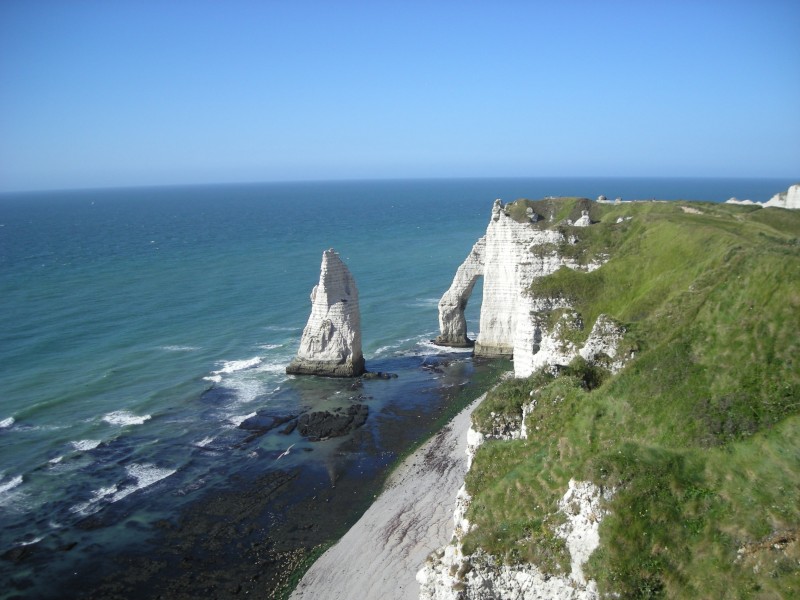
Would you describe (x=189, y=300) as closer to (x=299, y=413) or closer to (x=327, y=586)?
(x=299, y=413)

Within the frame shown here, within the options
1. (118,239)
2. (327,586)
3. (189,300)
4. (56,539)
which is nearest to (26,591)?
(56,539)

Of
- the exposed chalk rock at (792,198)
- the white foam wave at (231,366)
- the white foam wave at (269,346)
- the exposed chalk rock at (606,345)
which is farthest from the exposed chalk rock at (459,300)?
the exposed chalk rock at (606,345)

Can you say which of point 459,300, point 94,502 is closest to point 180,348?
point 459,300

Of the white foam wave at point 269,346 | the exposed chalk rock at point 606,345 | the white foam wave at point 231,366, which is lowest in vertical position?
the white foam wave at point 231,366

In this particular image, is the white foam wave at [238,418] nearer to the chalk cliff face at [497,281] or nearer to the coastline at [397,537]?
the coastline at [397,537]

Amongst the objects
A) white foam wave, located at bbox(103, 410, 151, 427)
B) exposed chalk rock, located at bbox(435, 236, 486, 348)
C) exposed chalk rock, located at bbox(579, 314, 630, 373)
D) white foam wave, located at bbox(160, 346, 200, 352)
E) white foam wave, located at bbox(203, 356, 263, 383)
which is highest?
exposed chalk rock, located at bbox(579, 314, 630, 373)

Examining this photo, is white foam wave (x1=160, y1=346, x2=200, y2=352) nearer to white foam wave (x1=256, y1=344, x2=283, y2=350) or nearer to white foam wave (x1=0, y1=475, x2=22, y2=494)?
white foam wave (x1=256, y1=344, x2=283, y2=350)

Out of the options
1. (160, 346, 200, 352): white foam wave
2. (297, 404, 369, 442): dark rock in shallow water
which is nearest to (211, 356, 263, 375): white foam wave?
(160, 346, 200, 352): white foam wave
